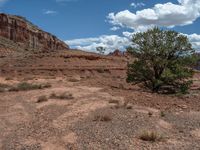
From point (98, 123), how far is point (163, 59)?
12.4 m

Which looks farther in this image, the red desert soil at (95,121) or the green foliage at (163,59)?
the green foliage at (163,59)

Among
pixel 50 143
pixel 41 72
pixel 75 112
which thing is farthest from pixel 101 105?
pixel 41 72

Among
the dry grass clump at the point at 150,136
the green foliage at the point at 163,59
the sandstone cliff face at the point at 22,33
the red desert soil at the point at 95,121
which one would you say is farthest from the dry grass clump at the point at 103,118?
the sandstone cliff face at the point at 22,33

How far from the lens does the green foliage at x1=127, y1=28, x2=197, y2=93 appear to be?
22.6 meters

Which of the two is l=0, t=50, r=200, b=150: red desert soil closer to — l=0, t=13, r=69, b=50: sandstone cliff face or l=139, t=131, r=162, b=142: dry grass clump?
l=139, t=131, r=162, b=142: dry grass clump

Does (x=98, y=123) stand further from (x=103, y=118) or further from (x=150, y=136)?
(x=150, y=136)

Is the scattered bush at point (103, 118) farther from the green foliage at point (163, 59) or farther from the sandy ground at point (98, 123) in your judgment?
the green foliage at point (163, 59)

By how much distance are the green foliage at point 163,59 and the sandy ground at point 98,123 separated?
20.3 ft

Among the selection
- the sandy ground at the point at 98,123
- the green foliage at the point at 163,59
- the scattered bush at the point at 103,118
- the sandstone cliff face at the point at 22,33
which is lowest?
the sandy ground at the point at 98,123

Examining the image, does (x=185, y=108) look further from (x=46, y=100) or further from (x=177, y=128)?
(x=46, y=100)

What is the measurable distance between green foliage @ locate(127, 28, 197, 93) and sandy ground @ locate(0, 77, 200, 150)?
6188mm

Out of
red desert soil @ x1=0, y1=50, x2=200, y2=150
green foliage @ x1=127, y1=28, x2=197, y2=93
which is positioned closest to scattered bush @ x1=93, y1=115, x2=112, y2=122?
red desert soil @ x1=0, y1=50, x2=200, y2=150

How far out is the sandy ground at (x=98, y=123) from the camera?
30.7 feet

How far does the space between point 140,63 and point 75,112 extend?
36.1ft
